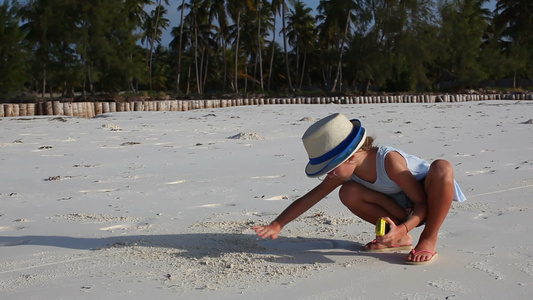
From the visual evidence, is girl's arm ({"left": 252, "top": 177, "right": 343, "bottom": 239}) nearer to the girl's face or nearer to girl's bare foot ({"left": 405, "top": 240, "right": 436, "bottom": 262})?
the girl's face

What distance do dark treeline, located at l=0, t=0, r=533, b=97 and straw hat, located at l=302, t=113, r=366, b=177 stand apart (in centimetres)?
2304

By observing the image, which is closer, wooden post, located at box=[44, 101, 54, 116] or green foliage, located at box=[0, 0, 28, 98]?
wooden post, located at box=[44, 101, 54, 116]

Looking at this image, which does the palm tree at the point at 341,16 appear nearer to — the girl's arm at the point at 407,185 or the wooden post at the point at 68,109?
the wooden post at the point at 68,109

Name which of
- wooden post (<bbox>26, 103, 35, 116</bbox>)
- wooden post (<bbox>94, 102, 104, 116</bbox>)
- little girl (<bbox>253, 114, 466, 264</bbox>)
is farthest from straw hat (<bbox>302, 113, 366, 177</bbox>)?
wooden post (<bbox>94, 102, 104, 116</bbox>)

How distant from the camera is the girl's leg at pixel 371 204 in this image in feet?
9.38

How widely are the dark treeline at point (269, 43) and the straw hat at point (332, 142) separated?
23.0 m

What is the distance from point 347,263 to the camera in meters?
2.69

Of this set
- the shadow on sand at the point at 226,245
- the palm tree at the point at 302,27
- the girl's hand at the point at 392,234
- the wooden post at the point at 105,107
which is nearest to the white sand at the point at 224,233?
the shadow on sand at the point at 226,245

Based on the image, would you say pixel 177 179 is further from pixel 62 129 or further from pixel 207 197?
pixel 62 129

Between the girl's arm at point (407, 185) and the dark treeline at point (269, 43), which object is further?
the dark treeline at point (269, 43)

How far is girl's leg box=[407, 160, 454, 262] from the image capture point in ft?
8.82

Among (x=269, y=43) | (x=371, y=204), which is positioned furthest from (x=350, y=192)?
(x=269, y=43)

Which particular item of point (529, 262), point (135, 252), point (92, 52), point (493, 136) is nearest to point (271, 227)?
point (135, 252)

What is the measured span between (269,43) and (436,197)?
5587 centimetres
